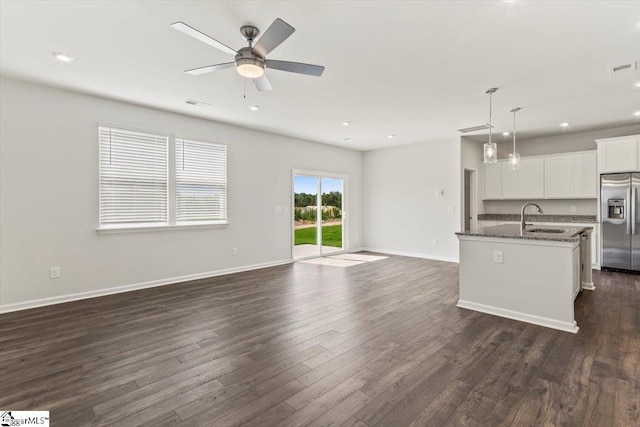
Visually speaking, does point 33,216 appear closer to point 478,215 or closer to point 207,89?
point 207,89

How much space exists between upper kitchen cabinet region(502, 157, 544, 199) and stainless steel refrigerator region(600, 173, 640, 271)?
107 cm

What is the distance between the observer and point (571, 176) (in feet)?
21.0

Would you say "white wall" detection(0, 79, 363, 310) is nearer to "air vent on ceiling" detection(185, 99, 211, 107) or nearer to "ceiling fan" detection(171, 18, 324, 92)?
"air vent on ceiling" detection(185, 99, 211, 107)

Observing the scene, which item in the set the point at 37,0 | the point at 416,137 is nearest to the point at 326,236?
the point at 416,137

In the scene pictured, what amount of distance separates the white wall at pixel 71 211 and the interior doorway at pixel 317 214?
67.8 inches

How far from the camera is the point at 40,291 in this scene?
399 cm

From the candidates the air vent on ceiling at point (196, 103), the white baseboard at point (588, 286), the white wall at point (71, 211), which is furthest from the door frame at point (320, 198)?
the white baseboard at point (588, 286)

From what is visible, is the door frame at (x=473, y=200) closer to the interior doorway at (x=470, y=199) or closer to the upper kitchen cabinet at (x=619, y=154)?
the interior doorway at (x=470, y=199)

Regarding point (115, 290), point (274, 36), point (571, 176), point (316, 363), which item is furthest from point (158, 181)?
point (571, 176)

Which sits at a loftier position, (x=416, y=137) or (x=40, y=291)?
(x=416, y=137)

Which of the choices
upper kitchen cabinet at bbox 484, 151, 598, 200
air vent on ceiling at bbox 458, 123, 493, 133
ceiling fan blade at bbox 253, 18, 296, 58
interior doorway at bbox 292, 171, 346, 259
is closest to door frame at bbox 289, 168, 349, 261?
interior doorway at bbox 292, 171, 346, 259

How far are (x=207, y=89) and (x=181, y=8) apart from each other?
1719 mm

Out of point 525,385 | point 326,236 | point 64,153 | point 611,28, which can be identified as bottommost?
point 525,385

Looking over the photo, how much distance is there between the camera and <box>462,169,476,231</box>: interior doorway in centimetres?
750
